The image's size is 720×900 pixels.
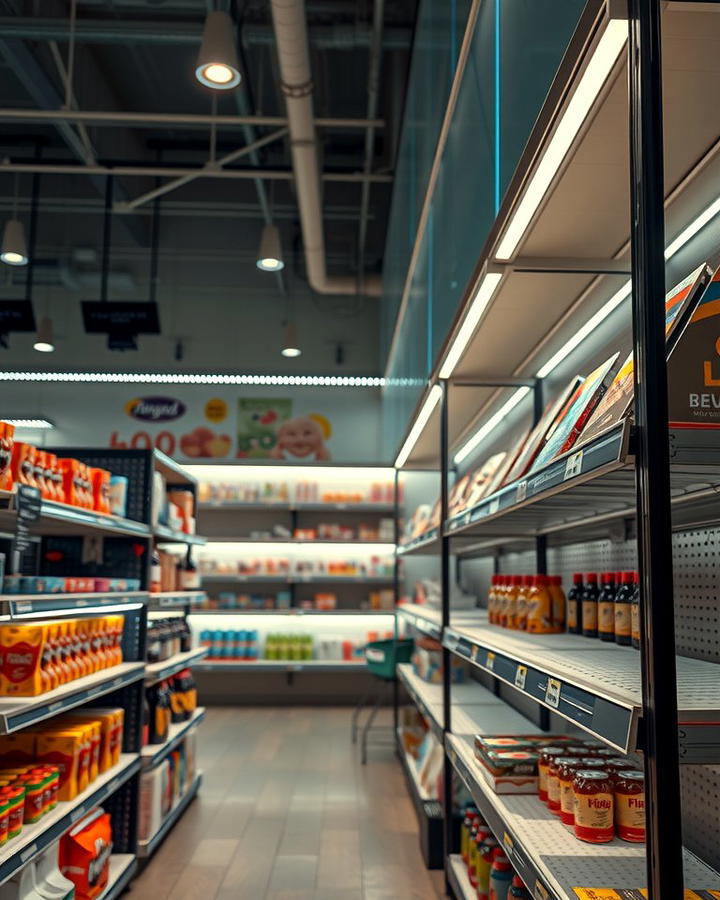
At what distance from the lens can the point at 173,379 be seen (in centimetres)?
1047

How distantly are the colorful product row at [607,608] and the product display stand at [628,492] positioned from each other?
0.06 m

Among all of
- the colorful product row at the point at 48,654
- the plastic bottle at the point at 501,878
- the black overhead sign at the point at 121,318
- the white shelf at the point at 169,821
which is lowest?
the white shelf at the point at 169,821

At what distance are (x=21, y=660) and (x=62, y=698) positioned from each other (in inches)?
8.6

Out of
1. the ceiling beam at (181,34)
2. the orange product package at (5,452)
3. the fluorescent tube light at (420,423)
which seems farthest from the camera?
the ceiling beam at (181,34)

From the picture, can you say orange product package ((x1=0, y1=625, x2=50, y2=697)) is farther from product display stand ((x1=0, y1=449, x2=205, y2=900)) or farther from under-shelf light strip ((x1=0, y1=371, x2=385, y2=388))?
under-shelf light strip ((x1=0, y1=371, x2=385, y2=388))

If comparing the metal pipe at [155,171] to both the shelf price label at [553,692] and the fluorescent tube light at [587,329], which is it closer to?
the fluorescent tube light at [587,329]

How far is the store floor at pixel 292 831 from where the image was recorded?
12.3ft

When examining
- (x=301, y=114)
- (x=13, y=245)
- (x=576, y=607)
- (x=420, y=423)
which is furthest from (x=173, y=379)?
(x=576, y=607)

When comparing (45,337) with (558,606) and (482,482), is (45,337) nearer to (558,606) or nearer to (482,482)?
(482,482)

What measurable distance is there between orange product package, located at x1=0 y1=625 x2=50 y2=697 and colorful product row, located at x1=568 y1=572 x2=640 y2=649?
1852 millimetres

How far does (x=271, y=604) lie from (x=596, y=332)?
6.52 metres

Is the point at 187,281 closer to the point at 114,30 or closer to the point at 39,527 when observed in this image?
the point at 114,30

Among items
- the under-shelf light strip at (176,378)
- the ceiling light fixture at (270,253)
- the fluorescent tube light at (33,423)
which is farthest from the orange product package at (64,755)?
the fluorescent tube light at (33,423)

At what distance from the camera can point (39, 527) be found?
388 cm
